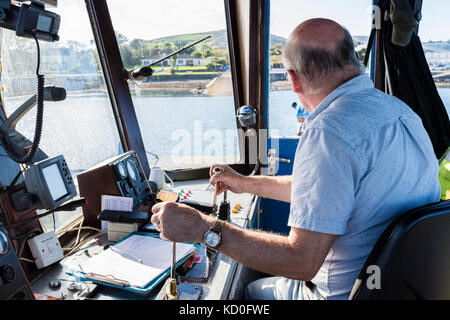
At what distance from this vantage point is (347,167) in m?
0.93

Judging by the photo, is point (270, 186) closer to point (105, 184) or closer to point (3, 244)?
point (105, 184)

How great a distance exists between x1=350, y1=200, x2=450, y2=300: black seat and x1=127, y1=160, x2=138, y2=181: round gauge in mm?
1128

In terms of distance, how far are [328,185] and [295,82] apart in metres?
0.41

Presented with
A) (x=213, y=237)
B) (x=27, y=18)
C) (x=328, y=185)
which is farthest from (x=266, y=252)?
(x=27, y=18)

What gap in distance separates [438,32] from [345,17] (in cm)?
63

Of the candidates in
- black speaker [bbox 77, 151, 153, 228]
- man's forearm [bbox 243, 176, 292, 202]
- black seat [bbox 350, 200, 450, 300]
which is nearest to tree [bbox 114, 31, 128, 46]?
black speaker [bbox 77, 151, 153, 228]

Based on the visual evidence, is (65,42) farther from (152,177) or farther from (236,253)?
(236,253)

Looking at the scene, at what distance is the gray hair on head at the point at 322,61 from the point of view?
1075mm

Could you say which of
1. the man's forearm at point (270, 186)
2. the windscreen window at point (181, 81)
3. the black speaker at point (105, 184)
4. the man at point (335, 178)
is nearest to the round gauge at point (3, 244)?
the man at point (335, 178)

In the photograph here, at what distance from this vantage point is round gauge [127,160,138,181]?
1684mm

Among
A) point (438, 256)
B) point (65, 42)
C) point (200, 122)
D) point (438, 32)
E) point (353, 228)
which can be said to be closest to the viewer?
point (438, 256)

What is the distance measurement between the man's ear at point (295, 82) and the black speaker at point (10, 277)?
0.97 meters

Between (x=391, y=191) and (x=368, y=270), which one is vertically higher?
(x=391, y=191)

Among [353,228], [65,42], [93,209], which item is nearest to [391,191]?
[353,228]
